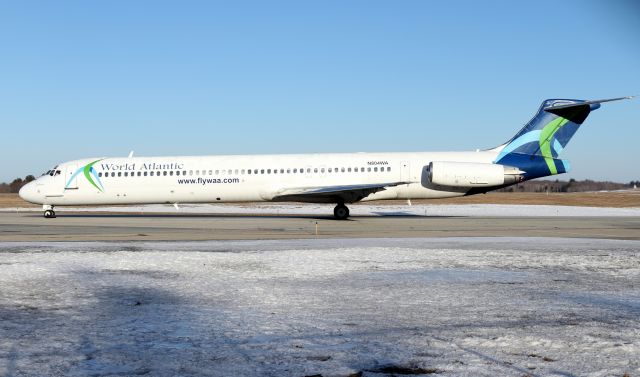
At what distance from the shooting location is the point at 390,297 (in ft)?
26.4

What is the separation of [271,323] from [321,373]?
184 centimetres

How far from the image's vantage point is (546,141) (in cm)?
2862

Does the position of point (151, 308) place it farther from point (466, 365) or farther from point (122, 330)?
point (466, 365)

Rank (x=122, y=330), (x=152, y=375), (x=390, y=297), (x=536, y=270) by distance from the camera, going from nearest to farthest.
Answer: (x=152, y=375), (x=122, y=330), (x=390, y=297), (x=536, y=270)

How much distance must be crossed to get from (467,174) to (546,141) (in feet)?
14.5

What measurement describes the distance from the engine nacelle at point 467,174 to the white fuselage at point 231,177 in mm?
696

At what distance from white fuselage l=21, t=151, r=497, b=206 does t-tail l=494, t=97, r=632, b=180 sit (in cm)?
134

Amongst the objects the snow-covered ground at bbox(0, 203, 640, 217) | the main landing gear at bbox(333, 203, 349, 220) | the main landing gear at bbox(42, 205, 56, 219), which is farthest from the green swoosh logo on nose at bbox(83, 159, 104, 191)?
the main landing gear at bbox(333, 203, 349, 220)

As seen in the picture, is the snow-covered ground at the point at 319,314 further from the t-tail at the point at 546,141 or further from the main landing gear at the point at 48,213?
the main landing gear at the point at 48,213

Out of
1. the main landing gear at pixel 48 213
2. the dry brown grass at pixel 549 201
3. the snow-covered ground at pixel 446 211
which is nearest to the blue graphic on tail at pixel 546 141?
the snow-covered ground at pixel 446 211

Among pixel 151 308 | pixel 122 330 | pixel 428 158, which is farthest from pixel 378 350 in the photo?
pixel 428 158

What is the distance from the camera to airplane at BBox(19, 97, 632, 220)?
28.3 meters

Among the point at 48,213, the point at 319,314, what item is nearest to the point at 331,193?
the point at 48,213

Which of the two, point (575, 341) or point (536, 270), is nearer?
point (575, 341)
